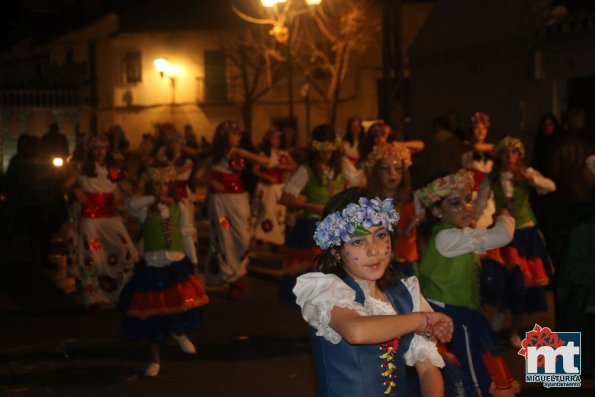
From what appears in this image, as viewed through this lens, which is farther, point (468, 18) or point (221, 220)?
point (468, 18)

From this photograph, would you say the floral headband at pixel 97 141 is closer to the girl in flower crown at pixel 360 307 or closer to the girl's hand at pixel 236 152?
the girl's hand at pixel 236 152

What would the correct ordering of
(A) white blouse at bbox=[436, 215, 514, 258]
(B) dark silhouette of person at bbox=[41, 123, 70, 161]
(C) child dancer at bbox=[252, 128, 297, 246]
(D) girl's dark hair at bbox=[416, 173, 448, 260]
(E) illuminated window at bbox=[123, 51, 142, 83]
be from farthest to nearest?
(E) illuminated window at bbox=[123, 51, 142, 83] < (B) dark silhouette of person at bbox=[41, 123, 70, 161] < (C) child dancer at bbox=[252, 128, 297, 246] < (D) girl's dark hair at bbox=[416, 173, 448, 260] < (A) white blouse at bbox=[436, 215, 514, 258]

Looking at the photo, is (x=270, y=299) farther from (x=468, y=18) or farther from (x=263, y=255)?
(x=468, y=18)

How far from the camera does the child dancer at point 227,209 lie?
13445mm

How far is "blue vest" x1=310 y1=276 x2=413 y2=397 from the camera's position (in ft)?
14.2

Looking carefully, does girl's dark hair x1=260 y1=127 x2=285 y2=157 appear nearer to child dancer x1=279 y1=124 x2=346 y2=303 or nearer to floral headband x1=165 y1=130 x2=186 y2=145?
floral headband x1=165 y1=130 x2=186 y2=145

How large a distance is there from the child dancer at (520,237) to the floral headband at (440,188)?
8.79ft

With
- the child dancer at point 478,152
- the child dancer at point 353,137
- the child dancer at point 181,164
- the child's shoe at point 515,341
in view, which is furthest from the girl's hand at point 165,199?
the child dancer at point 353,137

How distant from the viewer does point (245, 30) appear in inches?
1912

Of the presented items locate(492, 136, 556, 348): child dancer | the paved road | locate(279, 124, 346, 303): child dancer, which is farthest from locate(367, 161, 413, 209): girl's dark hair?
the paved road

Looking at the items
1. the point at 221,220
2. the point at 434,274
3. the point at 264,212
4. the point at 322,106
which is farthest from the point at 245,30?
the point at 434,274

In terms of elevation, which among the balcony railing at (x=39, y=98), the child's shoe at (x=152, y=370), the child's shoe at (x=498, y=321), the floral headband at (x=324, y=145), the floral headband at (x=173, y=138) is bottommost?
the child's shoe at (x=152, y=370)

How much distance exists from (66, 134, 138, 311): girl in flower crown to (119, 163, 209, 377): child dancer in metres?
2.28

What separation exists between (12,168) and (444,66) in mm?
11442
